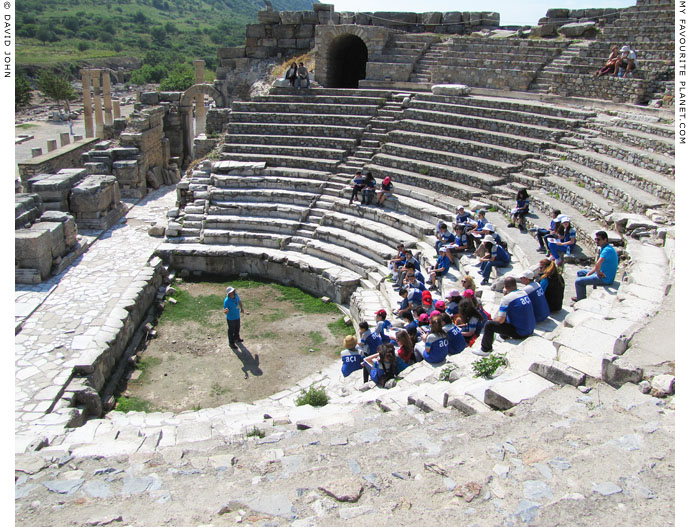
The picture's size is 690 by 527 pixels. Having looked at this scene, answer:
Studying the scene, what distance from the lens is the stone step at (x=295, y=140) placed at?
1566cm

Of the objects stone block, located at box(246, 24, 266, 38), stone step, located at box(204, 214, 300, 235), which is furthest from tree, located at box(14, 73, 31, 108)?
stone step, located at box(204, 214, 300, 235)

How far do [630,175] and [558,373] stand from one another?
678 centimetres

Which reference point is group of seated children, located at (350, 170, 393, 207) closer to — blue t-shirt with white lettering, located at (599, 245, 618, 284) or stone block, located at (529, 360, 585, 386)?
blue t-shirt with white lettering, located at (599, 245, 618, 284)

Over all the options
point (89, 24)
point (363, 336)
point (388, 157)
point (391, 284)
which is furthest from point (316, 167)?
point (89, 24)

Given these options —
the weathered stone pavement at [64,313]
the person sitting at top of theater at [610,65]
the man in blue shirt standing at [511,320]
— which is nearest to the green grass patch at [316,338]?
the weathered stone pavement at [64,313]

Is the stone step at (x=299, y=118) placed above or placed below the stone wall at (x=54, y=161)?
above

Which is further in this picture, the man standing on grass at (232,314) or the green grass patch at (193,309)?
the green grass patch at (193,309)

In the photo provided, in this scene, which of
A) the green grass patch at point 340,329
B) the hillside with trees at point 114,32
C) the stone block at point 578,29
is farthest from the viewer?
the hillside with trees at point 114,32

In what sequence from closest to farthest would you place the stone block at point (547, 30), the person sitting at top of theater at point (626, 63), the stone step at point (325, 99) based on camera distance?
the person sitting at top of theater at point (626, 63) → the stone step at point (325, 99) → the stone block at point (547, 30)

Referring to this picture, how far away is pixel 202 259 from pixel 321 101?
6908 millimetres

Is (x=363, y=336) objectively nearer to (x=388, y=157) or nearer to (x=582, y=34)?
(x=388, y=157)

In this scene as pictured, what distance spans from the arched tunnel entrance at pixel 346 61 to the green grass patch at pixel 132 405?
13.7m

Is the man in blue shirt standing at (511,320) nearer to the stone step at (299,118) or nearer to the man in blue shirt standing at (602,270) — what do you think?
the man in blue shirt standing at (602,270)

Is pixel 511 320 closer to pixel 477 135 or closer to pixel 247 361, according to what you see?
pixel 247 361
